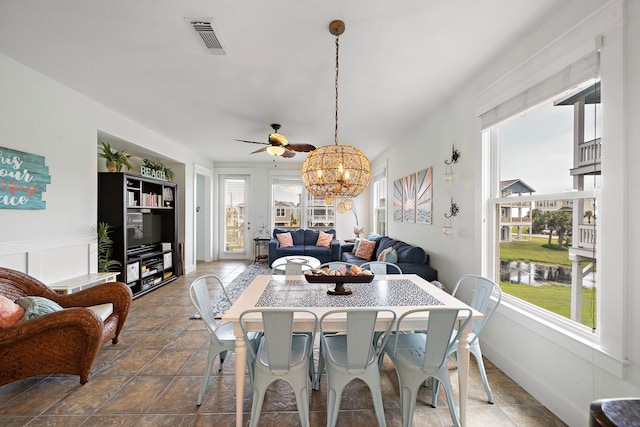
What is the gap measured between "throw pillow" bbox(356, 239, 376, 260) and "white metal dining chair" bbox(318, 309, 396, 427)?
11.7 feet

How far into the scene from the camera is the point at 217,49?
221cm

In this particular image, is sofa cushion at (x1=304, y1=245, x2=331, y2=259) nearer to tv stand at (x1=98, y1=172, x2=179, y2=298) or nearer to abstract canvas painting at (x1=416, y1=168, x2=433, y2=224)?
abstract canvas painting at (x1=416, y1=168, x2=433, y2=224)

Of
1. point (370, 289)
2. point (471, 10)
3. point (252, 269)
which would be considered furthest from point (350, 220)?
point (471, 10)

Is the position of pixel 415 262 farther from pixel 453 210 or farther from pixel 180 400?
pixel 180 400

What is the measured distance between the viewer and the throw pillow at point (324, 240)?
647 cm

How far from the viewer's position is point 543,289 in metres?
2.04

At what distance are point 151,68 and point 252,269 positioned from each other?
14.4 ft

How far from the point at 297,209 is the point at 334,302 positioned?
573cm

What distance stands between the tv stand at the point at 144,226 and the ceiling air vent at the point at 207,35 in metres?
2.58

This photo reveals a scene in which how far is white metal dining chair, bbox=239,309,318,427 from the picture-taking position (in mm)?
1441

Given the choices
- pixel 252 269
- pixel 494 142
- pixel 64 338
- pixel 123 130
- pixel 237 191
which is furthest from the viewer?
pixel 237 191

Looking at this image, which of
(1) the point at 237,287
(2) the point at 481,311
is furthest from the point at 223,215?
(2) the point at 481,311

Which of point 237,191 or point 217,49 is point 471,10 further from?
point 237,191

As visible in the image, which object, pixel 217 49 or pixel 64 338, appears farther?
pixel 217 49
